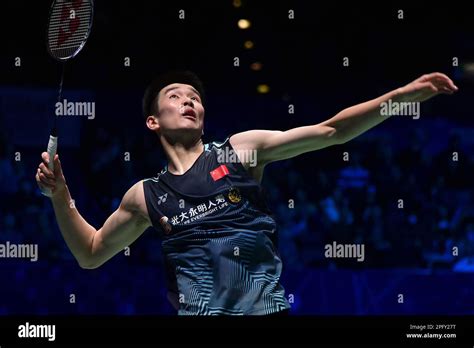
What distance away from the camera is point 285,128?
20.7 ft

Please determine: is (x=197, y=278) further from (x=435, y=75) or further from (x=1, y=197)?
(x=1, y=197)

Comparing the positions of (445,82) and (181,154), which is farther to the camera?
(181,154)

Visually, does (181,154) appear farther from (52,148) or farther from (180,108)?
(52,148)

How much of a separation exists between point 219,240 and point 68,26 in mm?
1262

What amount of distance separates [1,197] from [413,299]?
2.67 metres

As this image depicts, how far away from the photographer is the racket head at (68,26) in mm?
4051

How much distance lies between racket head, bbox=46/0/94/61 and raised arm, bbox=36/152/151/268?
0.67 meters

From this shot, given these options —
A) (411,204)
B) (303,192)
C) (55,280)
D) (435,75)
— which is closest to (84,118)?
(55,280)

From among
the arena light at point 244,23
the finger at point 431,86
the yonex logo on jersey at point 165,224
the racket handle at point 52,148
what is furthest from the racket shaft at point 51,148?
the arena light at point 244,23

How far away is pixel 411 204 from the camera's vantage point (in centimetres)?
625

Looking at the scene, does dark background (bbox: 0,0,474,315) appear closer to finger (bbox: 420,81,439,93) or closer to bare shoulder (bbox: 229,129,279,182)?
bare shoulder (bbox: 229,129,279,182)

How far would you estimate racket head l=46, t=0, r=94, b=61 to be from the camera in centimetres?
405

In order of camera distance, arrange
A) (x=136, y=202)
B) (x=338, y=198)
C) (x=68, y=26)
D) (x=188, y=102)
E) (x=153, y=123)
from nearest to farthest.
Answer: (x=136, y=202) < (x=188, y=102) < (x=153, y=123) < (x=68, y=26) < (x=338, y=198)

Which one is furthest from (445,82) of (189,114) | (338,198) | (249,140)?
(338,198)
